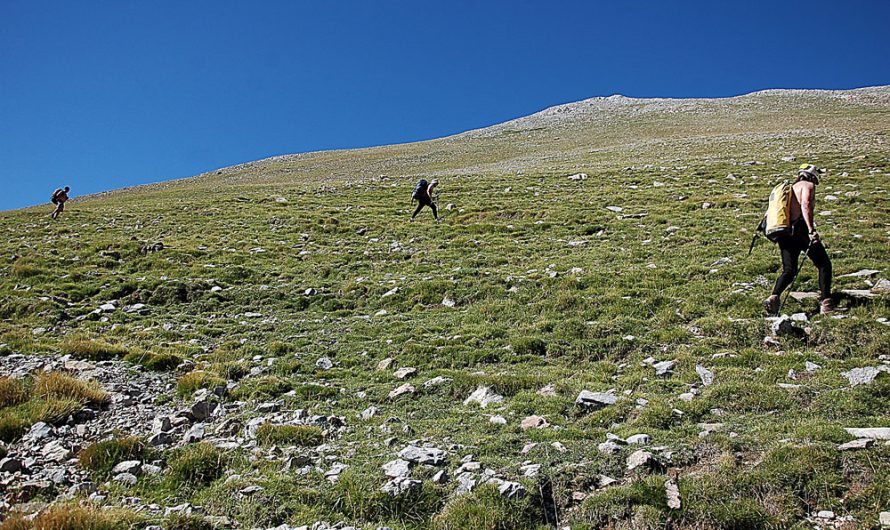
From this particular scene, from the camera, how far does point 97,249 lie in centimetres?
2217

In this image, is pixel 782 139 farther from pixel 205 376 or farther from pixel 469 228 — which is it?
pixel 205 376

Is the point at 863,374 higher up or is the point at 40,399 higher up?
the point at 40,399

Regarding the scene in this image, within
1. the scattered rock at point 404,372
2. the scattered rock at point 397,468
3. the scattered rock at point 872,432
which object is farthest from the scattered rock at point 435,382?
the scattered rock at point 872,432

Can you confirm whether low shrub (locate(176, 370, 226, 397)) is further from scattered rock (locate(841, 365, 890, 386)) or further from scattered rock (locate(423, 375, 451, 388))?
scattered rock (locate(841, 365, 890, 386))

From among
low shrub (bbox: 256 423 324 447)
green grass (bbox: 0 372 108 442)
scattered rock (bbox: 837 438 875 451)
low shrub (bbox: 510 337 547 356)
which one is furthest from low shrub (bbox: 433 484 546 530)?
green grass (bbox: 0 372 108 442)

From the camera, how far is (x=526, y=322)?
12414 millimetres

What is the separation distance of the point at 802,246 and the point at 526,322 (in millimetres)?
6150

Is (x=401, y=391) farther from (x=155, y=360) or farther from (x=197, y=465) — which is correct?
(x=155, y=360)

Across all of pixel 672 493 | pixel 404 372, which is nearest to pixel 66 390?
pixel 404 372

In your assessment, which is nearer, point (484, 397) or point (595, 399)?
point (595, 399)

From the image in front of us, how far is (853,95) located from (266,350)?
117031mm

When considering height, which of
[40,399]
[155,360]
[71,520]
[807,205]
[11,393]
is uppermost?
[807,205]

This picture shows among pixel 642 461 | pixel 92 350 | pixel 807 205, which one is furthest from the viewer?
pixel 92 350

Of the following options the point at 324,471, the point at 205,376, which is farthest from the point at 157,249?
the point at 324,471
